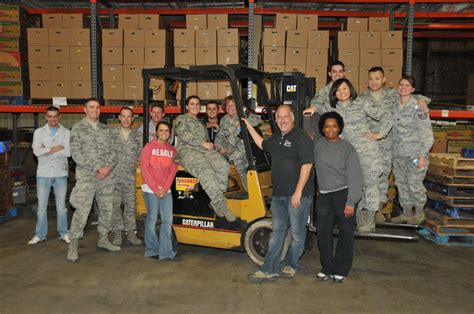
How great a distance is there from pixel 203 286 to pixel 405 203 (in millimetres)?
3452

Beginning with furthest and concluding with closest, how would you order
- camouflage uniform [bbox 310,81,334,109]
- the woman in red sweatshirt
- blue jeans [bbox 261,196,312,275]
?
camouflage uniform [bbox 310,81,334,109], the woman in red sweatshirt, blue jeans [bbox 261,196,312,275]

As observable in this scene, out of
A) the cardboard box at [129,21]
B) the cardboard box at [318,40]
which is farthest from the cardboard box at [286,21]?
the cardboard box at [129,21]

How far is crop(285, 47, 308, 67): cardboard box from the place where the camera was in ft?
27.1

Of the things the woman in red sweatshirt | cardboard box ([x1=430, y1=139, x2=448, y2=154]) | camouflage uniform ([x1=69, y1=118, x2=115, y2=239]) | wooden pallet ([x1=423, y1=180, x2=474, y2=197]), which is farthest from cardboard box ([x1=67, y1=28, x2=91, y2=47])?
cardboard box ([x1=430, y1=139, x2=448, y2=154])

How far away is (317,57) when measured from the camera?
830 cm

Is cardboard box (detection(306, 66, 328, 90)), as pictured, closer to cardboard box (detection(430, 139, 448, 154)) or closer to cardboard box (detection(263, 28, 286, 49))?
cardboard box (detection(263, 28, 286, 49))

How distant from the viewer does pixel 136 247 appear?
6.13 metres

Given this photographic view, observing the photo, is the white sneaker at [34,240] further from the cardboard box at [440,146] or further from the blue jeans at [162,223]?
the cardboard box at [440,146]

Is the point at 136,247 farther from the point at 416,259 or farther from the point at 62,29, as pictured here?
the point at 62,29

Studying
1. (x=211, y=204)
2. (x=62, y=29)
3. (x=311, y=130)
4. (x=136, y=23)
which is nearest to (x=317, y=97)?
(x=311, y=130)

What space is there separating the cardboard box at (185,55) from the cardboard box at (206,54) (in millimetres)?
104

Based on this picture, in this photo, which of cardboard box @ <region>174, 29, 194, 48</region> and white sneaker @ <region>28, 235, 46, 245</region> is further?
cardboard box @ <region>174, 29, 194, 48</region>

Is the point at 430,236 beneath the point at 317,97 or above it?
beneath

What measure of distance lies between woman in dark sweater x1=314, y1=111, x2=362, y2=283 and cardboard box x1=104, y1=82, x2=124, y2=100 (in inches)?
212
